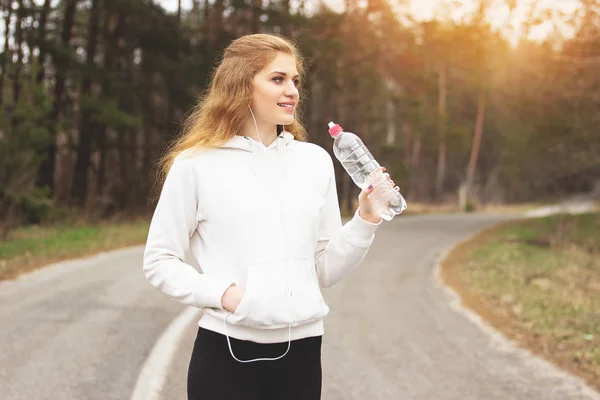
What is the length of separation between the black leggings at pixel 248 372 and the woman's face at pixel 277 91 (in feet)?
2.78

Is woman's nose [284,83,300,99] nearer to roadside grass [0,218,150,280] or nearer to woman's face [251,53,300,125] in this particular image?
woman's face [251,53,300,125]

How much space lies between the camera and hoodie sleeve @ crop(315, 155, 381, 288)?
2.61 meters

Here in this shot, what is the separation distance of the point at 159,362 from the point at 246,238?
13.8ft

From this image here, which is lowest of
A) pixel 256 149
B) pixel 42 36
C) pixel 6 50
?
pixel 256 149

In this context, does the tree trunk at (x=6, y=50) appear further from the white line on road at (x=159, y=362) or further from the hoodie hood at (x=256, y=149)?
the hoodie hood at (x=256, y=149)

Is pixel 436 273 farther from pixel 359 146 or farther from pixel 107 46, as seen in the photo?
pixel 107 46

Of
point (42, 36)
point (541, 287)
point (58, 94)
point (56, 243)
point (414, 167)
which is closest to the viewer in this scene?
point (541, 287)

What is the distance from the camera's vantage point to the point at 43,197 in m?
17.8

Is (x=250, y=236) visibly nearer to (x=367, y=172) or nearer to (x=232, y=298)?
(x=232, y=298)

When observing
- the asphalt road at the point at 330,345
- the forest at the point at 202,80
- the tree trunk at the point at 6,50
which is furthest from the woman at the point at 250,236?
the tree trunk at the point at 6,50

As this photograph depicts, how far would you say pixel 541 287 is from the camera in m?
11.3

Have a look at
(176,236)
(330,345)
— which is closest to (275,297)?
(176,236)

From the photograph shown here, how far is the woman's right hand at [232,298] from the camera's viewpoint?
241 centimetres

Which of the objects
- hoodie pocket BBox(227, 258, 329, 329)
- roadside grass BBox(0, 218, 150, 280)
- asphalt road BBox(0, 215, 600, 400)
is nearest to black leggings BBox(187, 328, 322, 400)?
hoodie pocket BBox(227, 258, 329, 329)
